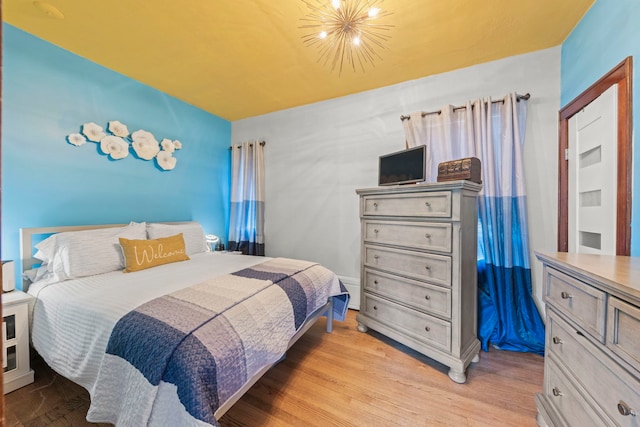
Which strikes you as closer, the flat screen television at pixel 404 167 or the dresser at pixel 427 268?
the dresser at pixel 427 268

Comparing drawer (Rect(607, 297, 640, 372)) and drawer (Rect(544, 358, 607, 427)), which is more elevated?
drawer (Rect(607, 297, 640, 372))

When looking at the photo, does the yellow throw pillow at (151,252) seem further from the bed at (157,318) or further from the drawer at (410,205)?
the drawer at (410,205)

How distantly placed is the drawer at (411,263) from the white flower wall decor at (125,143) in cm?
240

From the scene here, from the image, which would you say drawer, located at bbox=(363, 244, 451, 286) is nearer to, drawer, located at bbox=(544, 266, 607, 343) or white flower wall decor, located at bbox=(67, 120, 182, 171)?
drawer, located at bbox=(544, 266, 607, 343)

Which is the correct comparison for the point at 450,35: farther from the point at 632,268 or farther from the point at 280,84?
the point at 632,268

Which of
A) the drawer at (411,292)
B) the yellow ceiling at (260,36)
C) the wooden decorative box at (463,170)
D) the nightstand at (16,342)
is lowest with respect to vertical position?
the nightstand at (16,342)

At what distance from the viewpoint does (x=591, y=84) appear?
1.90 m

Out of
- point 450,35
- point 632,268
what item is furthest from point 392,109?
point 632,268

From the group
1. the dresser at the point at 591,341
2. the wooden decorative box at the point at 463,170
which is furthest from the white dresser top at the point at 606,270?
the wooden decorative box at the point at 463,170

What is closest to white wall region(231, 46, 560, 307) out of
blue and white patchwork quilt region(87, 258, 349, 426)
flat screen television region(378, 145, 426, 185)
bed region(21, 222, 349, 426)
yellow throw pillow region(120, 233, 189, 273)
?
flat screen television region(378, 145, 426, 185)

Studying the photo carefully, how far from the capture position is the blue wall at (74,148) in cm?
214

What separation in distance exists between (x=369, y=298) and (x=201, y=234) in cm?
192

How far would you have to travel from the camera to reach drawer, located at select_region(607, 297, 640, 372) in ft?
3.15

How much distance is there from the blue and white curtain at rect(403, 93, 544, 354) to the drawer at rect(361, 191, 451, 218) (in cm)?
70
